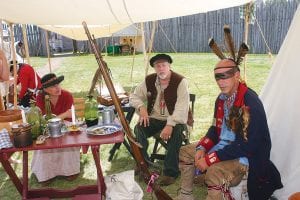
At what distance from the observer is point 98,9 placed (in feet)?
8.49

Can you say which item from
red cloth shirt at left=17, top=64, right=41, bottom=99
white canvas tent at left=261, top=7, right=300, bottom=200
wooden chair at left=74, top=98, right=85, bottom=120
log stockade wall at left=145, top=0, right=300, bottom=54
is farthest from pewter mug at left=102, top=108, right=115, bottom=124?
log stockade wall at left=145, top=0, right=300, bottom=54

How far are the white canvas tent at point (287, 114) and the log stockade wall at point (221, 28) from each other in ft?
32.4

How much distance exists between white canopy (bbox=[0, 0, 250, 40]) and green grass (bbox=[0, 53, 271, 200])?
5.96 feet

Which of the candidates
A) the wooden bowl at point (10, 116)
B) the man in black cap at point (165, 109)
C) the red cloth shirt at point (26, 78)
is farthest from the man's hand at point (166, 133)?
the red cloth shirt at point (26, 78)

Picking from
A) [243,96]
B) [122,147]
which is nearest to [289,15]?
[122,147]

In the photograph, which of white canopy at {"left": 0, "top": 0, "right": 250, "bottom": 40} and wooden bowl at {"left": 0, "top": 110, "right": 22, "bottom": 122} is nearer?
white canopy at {"left": 0, "top": 0, "right": 250, "bottom": 40}

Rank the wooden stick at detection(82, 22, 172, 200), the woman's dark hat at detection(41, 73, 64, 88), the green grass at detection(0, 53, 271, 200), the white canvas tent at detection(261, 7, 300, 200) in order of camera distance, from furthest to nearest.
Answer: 1. the green grass at detection(0, 53, 271, 200)
2. the woman's dark hat at detection(41, 73, 64, 88)
3. the white canvas tent at detection(261, 7, 300, 200)
4. the wooden stick at detection(82, 22, 172, 200)

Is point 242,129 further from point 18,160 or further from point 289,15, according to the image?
point 289,15

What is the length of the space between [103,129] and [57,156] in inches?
47.2

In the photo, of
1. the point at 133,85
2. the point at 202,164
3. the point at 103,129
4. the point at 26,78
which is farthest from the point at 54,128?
the point at 133,85

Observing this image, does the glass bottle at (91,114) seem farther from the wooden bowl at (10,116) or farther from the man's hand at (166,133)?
the man's hand at (166,133)

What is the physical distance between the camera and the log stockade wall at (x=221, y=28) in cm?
1418

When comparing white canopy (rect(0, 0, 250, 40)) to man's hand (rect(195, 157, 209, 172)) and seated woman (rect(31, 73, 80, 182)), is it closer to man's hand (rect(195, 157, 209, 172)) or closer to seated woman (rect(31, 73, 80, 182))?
seated woman (rect(31, 73, 80, 182))

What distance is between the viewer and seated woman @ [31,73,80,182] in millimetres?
3568
